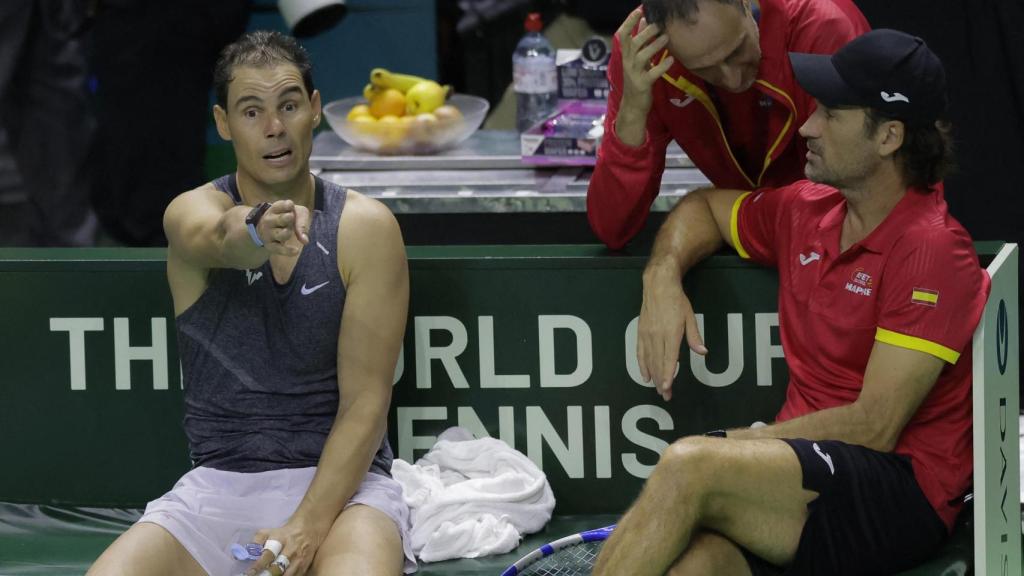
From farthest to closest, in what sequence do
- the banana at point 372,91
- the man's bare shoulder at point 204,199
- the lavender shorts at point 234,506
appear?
the banana at point 372,91
the man's bare shoulder at point 204,199
the lavender shorts at point 234,506

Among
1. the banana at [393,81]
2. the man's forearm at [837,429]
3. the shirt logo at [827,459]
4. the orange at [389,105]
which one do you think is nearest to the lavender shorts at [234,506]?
the man's forearm at [837,429]

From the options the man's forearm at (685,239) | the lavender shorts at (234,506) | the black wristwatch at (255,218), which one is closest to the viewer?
the black wristwatch at (255,218)

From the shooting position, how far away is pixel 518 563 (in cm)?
356

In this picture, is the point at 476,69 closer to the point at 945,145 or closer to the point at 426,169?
the point at 426,169

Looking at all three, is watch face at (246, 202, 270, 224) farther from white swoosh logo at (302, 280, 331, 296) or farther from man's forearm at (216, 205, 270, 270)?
white swoosh logo at (302, 280, 331, 296)

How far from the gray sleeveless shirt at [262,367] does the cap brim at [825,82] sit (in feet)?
3.63

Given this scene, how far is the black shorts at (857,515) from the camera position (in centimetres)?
348

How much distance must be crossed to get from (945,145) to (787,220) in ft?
1.39

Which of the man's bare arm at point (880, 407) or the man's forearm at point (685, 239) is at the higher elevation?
the man's forearm at point (685, 239)

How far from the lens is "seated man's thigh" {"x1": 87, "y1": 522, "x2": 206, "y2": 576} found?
3.49 meters

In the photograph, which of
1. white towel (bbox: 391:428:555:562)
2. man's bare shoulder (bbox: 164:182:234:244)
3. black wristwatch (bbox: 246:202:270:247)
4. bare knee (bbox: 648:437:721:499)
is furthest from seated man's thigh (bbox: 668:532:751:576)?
man's bare shoulder (bbox: 164:182:234:244)

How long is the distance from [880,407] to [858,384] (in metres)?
0.17

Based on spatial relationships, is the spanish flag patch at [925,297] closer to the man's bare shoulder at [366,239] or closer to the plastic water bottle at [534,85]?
the man's bare shoulder at [366,239]

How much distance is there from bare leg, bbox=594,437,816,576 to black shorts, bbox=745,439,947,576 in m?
0.03
